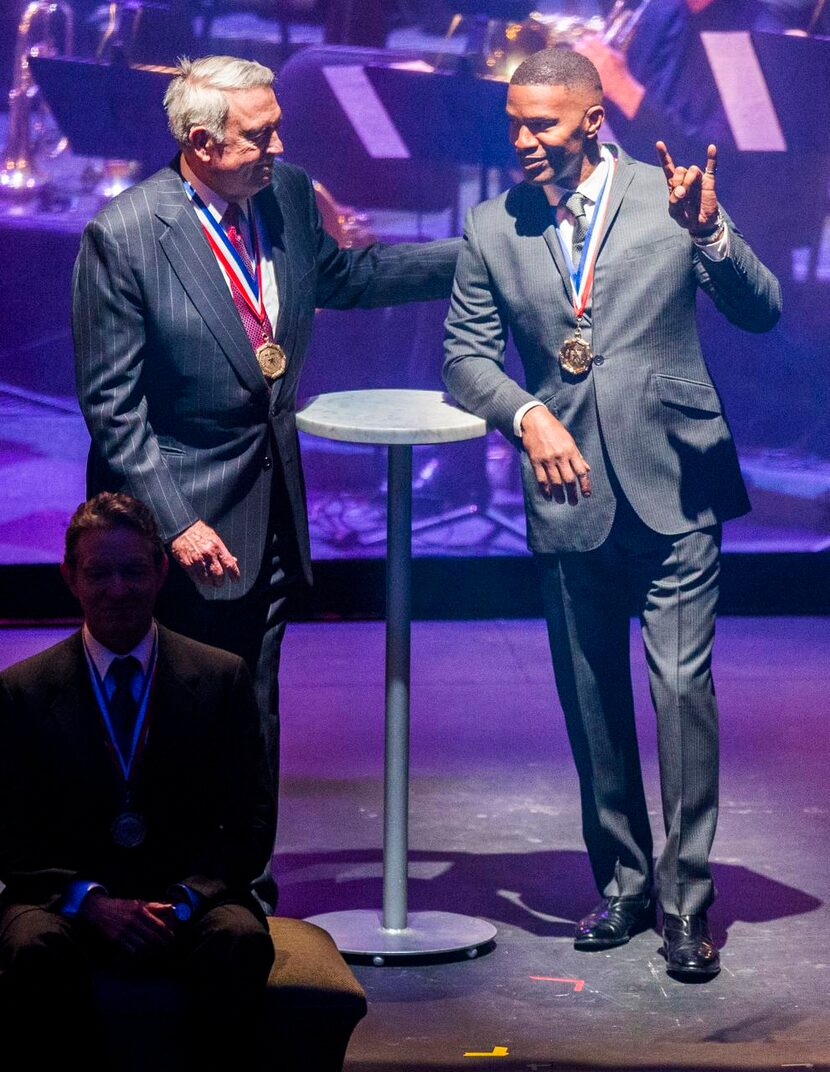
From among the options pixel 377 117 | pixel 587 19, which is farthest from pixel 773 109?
pixel 377 117

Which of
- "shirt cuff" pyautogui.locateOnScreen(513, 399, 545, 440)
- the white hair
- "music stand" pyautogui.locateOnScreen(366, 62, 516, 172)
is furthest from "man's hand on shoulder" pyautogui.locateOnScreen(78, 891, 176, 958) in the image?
"music stand" pyautogui.locateOnScreen(366, 62, 516, 172)

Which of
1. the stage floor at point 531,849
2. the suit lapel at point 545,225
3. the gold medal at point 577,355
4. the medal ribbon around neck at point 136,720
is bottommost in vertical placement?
the stage floor at point 531,849

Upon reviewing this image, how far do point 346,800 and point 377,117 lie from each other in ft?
8.52

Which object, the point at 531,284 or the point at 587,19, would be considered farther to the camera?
the point at 587,19

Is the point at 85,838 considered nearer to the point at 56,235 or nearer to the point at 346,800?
the point at 346,800

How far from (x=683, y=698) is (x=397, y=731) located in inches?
24.0

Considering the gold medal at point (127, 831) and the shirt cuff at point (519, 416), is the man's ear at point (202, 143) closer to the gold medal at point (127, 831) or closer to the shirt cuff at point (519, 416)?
the shirt cuff at point (519, 416)

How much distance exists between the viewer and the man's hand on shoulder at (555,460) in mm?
3764

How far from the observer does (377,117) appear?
6656 millimetres

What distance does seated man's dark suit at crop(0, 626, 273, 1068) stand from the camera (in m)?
3.03

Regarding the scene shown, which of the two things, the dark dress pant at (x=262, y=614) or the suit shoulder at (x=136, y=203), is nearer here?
the suit shoulder at (x=136, y=203)

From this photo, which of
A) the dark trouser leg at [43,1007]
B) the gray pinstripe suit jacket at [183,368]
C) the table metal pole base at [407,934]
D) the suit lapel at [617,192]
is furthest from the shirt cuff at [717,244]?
the dark trouser leg at [43,1007]

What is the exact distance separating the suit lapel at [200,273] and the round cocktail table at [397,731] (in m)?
0.23

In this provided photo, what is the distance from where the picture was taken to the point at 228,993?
2.91 m
